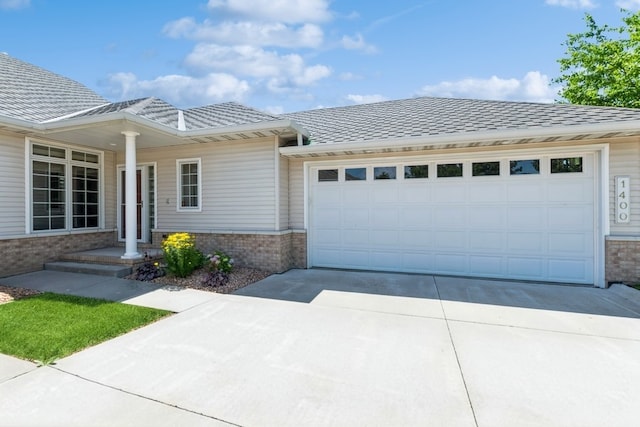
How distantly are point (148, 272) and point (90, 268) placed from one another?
59.0 inches

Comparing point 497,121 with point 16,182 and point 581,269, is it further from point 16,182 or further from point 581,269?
point 16,182

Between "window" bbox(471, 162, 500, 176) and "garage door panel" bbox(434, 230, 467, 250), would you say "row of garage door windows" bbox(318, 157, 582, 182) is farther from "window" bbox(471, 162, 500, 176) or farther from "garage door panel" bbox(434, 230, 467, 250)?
"garage door panel" bbox(434, 230, 467, 250)

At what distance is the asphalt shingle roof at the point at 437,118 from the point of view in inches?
254

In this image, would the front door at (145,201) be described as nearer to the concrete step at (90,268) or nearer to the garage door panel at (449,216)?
the concrete step at (90,268)

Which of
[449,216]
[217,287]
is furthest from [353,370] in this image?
[449,216]

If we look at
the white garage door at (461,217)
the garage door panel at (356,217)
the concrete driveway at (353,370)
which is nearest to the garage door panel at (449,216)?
the white garage door at (461,217)

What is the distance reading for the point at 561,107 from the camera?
7277 millimetres

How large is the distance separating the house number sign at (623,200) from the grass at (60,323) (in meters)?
8.47

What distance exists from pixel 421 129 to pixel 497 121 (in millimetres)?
1595

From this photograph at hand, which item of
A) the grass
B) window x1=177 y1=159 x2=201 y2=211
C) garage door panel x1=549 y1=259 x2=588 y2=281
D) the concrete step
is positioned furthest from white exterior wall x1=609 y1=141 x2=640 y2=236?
the concrete step

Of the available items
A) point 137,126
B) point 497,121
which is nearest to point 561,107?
point 497,121

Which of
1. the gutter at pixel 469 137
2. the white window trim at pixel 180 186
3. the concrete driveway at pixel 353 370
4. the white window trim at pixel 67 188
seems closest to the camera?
the concrete driveway at pixel 353 370

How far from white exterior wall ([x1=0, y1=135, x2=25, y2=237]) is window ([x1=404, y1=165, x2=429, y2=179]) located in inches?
349

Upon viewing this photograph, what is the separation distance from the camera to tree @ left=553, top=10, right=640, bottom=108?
48.0ft
